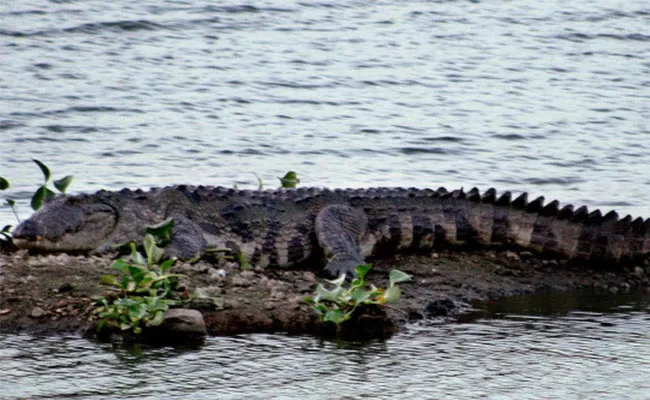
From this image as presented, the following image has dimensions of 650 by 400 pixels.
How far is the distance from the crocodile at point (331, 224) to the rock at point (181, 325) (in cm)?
117

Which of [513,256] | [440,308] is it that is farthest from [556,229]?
[440,308]

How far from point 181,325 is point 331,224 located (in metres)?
1.77

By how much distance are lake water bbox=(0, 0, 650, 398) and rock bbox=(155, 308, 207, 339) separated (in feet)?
0.30

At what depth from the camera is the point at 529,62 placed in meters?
14.5

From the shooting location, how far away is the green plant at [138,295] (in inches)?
225

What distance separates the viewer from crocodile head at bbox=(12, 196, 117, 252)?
6.91m

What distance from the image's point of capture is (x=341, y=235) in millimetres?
7316

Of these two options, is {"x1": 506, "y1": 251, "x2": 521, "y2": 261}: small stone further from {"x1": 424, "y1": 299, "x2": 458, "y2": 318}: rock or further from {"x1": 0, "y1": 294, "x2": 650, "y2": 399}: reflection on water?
{"x1": 0, "y1": 294, "x2": 650, "y2": 399}: reflection on water

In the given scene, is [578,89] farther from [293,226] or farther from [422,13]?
[293,226]

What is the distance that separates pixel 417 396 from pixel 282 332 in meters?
1.02

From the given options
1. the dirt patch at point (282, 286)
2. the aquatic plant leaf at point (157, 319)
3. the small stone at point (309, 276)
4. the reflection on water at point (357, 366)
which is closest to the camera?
the reflection on water at point (357, 366)

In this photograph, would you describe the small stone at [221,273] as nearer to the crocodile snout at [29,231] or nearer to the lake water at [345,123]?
the lake water at [345,123]

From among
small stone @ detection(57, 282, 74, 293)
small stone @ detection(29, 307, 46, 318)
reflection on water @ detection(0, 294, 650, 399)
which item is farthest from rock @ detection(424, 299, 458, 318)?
small stone @ detection(29, 307, 46, 318)

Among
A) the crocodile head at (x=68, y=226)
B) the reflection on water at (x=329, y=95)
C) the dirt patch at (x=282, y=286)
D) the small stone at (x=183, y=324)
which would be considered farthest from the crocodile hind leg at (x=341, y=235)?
the reflection on water at (x=329, y=95)
